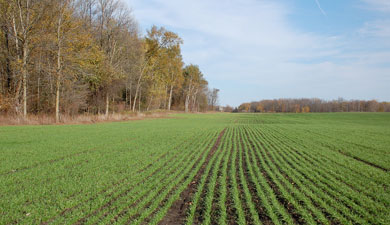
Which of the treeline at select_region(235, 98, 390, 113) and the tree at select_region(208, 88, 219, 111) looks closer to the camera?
the treeline at select_region(235, 98, 390, 113)

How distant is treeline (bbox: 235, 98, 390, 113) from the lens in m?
83.4

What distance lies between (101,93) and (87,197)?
26.3 metres

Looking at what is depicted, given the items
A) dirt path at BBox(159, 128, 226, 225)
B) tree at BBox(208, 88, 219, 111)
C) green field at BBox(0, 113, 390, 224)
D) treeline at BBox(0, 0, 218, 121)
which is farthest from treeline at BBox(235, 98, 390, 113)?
dirt path at BBox(159, 128, 226, 225)

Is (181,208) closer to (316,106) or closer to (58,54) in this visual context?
(58,54)

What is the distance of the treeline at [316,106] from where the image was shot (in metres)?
83.4

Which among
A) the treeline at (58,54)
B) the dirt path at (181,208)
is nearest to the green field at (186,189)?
the dirt path at (181,208)

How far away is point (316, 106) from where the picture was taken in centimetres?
9956

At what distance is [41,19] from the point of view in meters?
17.8

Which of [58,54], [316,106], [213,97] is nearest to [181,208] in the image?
[58,54]

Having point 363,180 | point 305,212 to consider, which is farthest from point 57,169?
point 363,180

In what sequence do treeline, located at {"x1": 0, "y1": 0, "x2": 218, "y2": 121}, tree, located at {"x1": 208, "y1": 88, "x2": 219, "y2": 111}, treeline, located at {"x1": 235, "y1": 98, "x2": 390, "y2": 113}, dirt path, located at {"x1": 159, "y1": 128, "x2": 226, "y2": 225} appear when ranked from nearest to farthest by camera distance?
dirt path, located at {"x1": 159, "y1": 128, "x2": 226, "y2": 225}, treeline, located at {"x1": 0, "y1": 0, "x2": 218, "y2": 121}, treeline, located at {"x1": 235, "y1": 98, "x2": 390, "y2": 113}, tree, located at {"x1": 208, "y1": 88, "x2": 219, "y2": 111}

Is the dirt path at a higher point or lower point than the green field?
lower

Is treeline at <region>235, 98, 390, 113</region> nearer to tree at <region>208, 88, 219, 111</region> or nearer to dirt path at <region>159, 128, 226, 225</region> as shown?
tree at <region>208, 88, 219, 111</region>

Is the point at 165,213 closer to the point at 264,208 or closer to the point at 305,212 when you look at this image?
the point at 264,208
